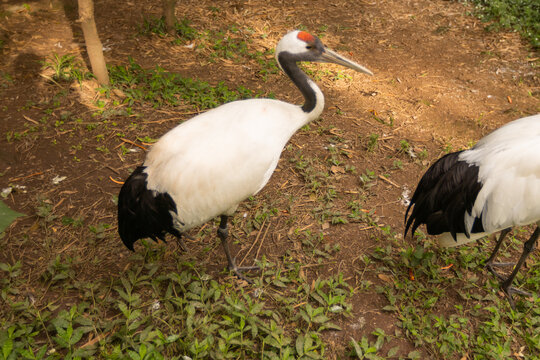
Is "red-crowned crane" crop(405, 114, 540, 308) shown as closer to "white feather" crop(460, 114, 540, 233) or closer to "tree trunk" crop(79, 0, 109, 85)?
"white feather" crop(460, 114, 540, 233)

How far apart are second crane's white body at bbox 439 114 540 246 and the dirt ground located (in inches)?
31.1

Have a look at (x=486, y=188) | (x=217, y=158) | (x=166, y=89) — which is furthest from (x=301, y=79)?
(x=166, y=89)

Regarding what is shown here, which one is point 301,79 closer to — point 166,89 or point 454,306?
point 454,306

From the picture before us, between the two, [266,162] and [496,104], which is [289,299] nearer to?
[266,162]

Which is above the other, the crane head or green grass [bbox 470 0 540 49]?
the crane head

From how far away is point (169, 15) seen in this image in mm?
4879

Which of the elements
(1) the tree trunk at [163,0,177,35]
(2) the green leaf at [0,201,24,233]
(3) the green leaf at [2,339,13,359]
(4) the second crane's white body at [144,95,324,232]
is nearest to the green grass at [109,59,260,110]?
(1) the tree trunk at [163,0,177,35]

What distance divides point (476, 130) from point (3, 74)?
5261mm

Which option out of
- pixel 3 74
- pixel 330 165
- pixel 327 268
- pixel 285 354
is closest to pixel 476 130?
pixel 330 165

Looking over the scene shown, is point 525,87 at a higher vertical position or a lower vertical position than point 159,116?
higher

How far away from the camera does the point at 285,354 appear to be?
2.20 m

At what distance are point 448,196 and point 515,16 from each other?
465cm

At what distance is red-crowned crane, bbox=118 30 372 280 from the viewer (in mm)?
2240

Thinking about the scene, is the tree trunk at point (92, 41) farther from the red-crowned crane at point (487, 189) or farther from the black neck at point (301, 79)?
the red-crowned crane at point (487, 189)
